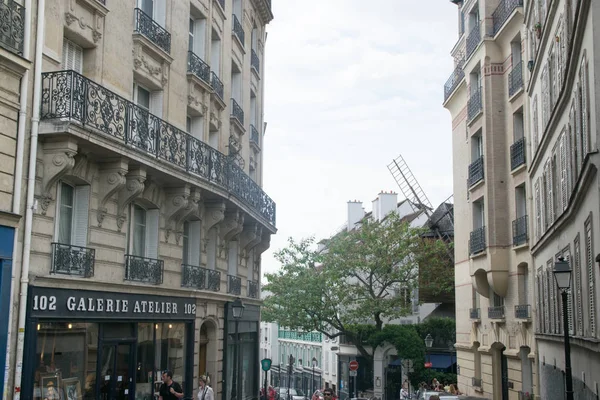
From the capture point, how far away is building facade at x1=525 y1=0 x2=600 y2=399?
12891 mm

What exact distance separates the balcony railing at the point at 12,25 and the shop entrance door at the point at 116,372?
272 inches

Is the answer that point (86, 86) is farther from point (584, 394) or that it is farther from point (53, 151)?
point (584, 394)

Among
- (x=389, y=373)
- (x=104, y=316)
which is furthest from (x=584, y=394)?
(x=389, y=373)

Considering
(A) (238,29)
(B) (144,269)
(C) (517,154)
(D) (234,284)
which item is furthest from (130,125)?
(C) (517,154)

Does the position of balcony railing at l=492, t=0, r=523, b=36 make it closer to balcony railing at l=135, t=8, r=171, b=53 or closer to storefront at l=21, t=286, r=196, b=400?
balcony railing at l=135, t=8, r=171, b=53

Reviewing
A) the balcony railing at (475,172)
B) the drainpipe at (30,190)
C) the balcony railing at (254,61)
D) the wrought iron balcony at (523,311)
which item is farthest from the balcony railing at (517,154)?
the drainpipe at (30,190)

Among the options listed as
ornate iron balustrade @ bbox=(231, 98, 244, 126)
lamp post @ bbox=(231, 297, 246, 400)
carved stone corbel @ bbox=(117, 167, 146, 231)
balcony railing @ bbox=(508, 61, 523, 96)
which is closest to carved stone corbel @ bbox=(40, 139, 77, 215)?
carved stone corbel @ bbox=(117, 167, 146, 231)

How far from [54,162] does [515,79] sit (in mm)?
16991

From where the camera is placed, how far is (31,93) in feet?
48.9

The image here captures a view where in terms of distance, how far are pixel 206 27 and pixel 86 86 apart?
9050 mm

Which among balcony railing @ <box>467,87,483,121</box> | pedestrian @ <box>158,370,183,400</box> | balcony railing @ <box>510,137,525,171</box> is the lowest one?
pedestrian @ <box>158,370,183,400</box>

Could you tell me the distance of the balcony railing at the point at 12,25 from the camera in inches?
555

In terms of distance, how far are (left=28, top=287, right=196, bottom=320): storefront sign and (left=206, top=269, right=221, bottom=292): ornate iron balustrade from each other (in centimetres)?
186

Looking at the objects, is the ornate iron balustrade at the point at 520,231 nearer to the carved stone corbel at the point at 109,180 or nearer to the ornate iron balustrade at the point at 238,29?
the ornate iron balustrade at the point at 238,29
